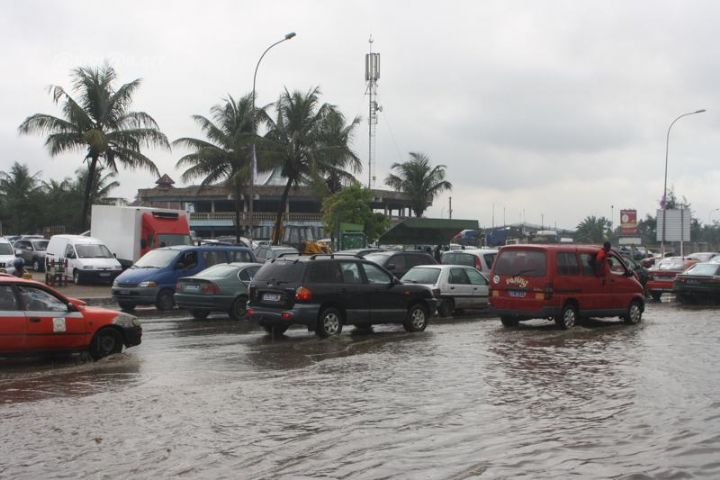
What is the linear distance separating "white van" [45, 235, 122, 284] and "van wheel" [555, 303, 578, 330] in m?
18.2

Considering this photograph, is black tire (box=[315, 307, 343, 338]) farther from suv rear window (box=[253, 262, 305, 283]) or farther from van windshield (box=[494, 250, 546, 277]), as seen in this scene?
A: van windshield (box=[494, 250, 546, 277])

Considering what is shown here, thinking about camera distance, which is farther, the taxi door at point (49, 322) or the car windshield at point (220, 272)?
the car windshield at point (220, 272)

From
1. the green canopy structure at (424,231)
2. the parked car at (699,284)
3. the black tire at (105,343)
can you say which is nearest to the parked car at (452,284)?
the parked car at (699,284)

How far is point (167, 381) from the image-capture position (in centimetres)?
1038

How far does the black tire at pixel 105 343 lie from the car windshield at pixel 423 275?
30.8 feet

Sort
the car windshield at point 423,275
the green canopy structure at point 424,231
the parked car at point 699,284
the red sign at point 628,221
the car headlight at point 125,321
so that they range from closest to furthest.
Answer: the car headlight at point 125,321 < the car windshield at point 423,275 < the parked car at point 699,284 < the green canopy structure at point 424,231 < the red sign at point 628,221

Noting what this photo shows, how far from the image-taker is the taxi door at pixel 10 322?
425 inches

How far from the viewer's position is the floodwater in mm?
6664

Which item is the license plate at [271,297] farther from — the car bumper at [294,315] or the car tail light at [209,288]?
Result: the car tail light at [209,288]

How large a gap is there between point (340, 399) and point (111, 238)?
25.6 metres

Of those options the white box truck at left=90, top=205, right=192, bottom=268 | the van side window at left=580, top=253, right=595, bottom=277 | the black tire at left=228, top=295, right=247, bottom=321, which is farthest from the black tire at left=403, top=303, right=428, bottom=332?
the white box truck at left=90, top=205, right=192, bottom=268

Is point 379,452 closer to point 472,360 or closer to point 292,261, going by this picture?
point 472,360

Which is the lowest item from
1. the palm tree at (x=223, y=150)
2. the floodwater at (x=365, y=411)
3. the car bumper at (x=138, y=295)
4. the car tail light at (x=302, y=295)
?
the floodwater at (x=365, y=411)

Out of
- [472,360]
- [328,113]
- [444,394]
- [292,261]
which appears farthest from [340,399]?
[328,113]
